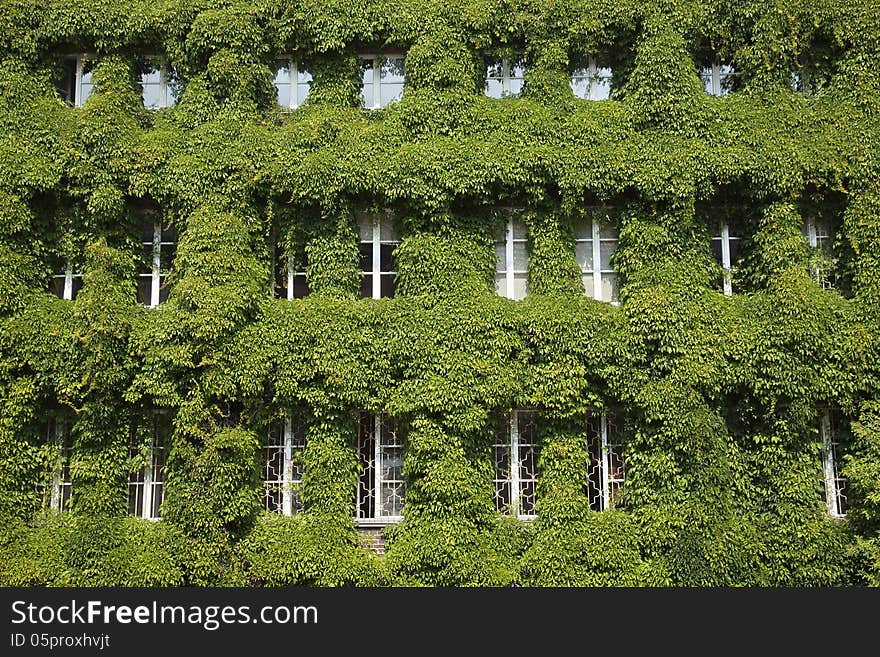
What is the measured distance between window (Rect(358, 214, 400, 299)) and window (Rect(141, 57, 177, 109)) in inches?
188

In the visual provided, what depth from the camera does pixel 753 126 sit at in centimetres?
1598

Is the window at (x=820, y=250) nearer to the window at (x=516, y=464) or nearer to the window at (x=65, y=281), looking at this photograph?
the window at (x=516, y=464)

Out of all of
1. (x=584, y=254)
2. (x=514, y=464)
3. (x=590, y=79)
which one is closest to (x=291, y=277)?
(x=514, y=464)

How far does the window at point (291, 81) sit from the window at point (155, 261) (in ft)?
11.7

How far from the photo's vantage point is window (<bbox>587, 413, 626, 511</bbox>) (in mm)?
15477

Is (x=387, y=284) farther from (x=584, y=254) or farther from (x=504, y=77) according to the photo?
(x=504, y=77)

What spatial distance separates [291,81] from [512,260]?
5899 mm

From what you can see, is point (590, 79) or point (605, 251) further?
point (590, 79)

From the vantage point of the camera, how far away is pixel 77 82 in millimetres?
17266

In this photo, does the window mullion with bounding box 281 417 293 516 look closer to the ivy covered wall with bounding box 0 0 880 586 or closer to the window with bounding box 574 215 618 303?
A: the ivy covered wall with bounding box 0 0 880 586

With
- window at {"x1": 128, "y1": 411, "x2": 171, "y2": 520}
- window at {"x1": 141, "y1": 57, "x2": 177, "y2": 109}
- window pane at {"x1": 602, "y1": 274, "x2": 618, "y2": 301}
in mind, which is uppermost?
window at {"x1": 141, "y1": 57, "x2": 177, "y2": 109}

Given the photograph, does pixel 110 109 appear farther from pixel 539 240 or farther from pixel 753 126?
pixel 753 126

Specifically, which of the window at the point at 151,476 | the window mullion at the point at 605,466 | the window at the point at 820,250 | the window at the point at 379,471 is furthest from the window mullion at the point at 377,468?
the window at the point at 820,250

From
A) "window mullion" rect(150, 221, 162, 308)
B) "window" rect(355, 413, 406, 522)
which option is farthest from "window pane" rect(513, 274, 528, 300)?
"window mullion" rect(150, 221, 162, 308)
